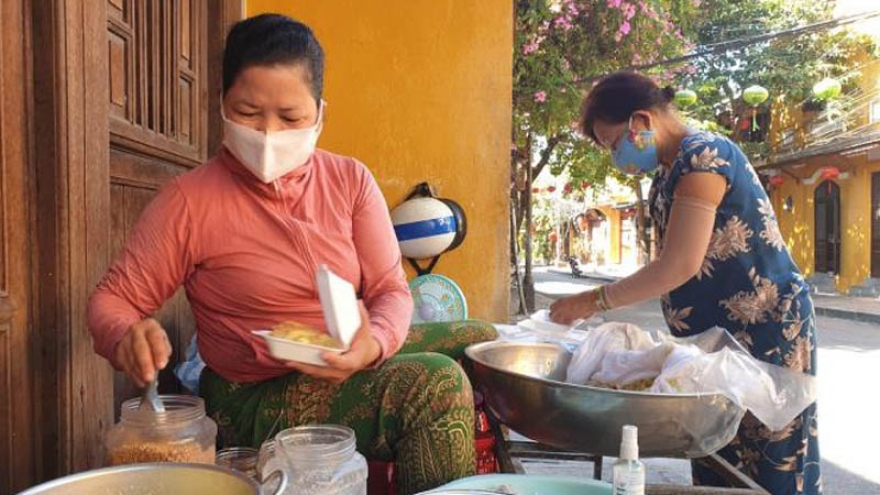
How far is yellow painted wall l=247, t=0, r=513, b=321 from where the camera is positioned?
362 cm

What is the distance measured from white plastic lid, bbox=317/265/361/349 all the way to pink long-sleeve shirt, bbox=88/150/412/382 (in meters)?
0.20

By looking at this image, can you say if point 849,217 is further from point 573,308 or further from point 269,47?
point 269,47

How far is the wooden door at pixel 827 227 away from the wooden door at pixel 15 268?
19.6 m

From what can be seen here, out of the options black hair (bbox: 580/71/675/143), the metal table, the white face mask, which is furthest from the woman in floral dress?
the white face mask

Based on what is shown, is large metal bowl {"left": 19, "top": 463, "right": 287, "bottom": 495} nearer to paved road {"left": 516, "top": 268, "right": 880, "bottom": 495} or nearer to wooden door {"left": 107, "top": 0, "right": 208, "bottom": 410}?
wooden door {"left": 107, "top": 0, "right": 208, "bottom": 410}

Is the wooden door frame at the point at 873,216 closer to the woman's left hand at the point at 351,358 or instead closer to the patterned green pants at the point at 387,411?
the patterned green pants at the point at 387,411

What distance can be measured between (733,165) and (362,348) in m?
1.35

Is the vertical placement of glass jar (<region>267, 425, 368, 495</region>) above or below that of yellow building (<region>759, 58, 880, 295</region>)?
below

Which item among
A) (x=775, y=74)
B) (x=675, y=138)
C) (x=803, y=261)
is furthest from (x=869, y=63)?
(x=675, y=138)

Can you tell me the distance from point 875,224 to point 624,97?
17255 millimetres

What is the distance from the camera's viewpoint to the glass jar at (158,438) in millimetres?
1230

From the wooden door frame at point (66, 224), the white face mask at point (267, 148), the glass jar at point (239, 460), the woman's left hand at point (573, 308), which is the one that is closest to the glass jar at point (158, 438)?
the glass jar at point (239, 460)

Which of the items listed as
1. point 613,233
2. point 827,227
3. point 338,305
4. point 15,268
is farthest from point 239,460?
point 613,233

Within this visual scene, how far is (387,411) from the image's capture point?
1476mm
